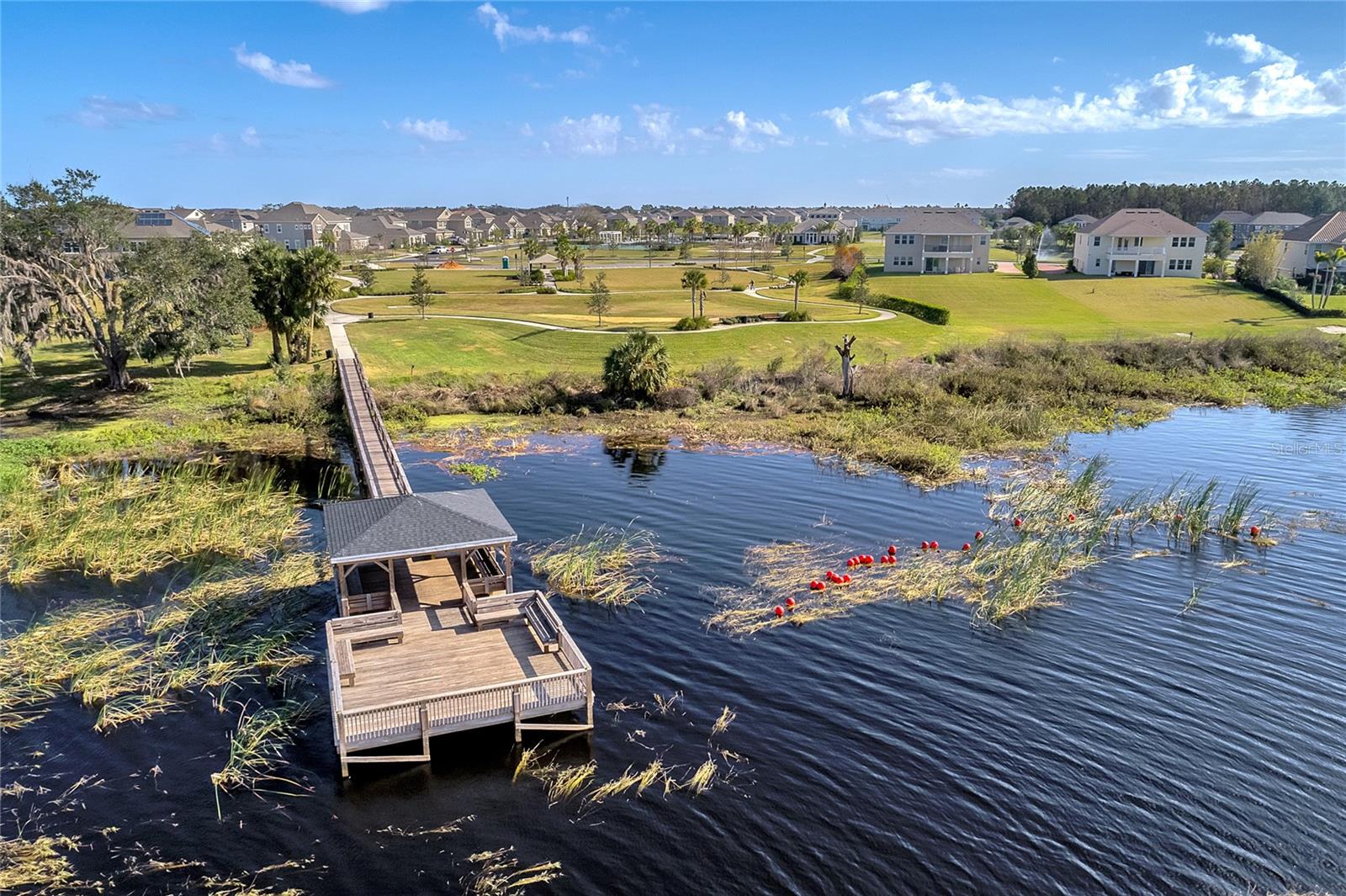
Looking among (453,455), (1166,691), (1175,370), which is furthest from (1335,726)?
(1175,370)

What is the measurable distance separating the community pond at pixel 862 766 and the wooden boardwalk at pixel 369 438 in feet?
29.3

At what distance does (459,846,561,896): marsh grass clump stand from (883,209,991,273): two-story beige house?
108121 mm

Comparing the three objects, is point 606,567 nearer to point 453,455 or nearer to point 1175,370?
point 453,455

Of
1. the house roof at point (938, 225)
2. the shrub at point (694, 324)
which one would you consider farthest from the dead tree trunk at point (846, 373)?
the house roof at point (938, 225)

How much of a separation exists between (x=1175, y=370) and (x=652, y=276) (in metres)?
67.3

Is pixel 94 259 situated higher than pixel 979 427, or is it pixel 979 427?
pixel 94 259

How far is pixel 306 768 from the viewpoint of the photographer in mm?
18922

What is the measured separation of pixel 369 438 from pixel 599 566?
18031 mm

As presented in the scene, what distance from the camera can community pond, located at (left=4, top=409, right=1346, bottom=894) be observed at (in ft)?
53.5

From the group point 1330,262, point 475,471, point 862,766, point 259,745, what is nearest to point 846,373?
point 475,471

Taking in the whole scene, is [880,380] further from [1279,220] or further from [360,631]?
[1279,220]

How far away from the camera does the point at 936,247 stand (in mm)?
114062

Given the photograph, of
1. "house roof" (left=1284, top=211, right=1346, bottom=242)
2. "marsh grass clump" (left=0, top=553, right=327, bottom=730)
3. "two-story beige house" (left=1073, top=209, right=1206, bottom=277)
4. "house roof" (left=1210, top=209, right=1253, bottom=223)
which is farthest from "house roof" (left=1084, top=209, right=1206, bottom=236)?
"marsh grass clump" (left=0, top=553, right=327, bottom=730)

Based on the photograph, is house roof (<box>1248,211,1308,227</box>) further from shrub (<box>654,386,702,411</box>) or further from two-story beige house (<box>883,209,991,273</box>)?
shrub (<box>654,386,702,411</box>)
